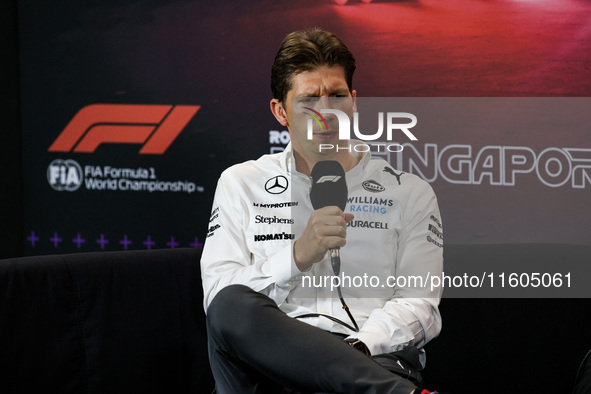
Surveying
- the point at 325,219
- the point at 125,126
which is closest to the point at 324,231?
the point at 325,219

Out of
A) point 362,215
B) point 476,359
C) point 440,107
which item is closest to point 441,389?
point 476,359

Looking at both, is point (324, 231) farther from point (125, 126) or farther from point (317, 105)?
point (125, 126)

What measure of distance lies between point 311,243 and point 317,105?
0.44 m

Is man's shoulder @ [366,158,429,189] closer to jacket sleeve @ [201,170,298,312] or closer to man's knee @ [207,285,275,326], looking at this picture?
jacket sleeve @ [201,170,298,312]

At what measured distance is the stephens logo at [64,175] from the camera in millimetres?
3758

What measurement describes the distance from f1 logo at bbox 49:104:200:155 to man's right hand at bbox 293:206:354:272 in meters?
1.82

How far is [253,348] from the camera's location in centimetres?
171

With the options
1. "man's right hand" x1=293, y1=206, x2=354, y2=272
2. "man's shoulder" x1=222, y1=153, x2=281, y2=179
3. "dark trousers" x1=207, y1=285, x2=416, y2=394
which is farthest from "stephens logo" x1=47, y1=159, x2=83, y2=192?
"man's right hand" x1=293, y1=206, x2=354, y2=272

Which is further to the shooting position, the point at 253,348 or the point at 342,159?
the point at 342,159

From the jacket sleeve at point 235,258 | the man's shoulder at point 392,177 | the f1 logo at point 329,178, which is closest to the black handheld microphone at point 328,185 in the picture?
the f1 logo at point 329,178

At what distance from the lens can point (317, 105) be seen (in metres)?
2.04

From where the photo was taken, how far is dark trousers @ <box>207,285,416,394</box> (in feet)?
5.21

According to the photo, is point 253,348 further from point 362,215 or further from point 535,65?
point 535,65

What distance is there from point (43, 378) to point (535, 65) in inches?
88.2
